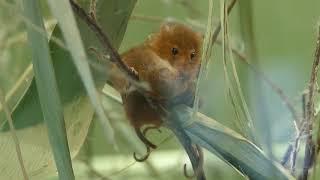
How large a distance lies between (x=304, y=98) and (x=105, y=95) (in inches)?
6.0

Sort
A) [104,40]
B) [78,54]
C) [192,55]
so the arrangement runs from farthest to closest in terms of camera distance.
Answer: [192,55] → [104,40] → [78,54]

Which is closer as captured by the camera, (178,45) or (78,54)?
(78,54)

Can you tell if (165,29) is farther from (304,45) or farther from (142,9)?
(304,45)

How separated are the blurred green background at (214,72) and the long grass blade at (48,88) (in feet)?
0.12

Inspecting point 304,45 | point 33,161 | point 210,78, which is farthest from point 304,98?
point 304,45

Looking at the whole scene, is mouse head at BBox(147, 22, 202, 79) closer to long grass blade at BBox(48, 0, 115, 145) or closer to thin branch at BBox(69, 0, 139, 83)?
thin branch at BBox(69, 0, 139, 83)

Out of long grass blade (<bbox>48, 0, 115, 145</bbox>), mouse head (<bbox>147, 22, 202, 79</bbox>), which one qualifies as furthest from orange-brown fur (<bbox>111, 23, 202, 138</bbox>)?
long grass blade (<bbox>48, 0, 115, 145</bbox>)

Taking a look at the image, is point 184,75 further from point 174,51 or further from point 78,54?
point 78,54

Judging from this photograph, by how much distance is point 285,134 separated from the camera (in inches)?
21.8

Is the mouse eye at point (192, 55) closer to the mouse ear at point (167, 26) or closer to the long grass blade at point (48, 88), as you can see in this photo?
the mouse ear at point (167, 26)

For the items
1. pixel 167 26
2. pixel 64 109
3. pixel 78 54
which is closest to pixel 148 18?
pixel 167 26

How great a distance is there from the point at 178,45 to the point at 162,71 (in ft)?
0.19

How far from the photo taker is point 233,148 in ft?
1.22

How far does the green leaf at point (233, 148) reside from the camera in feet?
1.22
